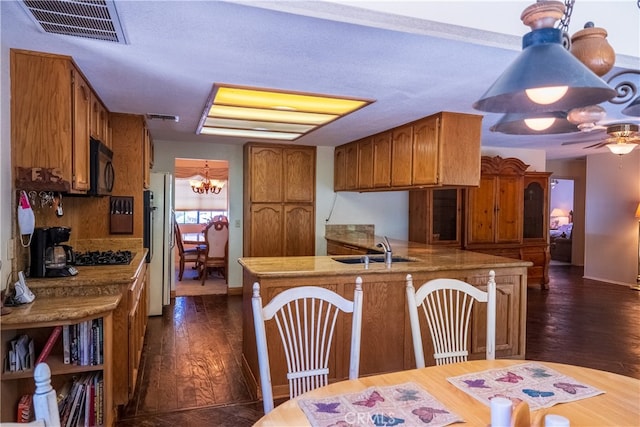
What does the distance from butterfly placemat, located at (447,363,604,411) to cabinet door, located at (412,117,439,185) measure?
230 centimetres

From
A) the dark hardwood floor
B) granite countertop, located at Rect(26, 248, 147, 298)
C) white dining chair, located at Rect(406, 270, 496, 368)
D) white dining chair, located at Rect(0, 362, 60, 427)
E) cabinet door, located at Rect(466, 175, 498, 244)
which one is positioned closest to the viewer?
white dining chair, located at Rect(0, 362, 60, 427)

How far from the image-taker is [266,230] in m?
5.73

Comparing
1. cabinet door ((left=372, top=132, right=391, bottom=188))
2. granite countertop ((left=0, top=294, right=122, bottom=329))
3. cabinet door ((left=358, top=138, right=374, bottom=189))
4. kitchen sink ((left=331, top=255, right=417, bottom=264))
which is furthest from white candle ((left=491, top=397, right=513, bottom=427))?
cabinet door ((left=358, top=138, right=374, bottom=189))

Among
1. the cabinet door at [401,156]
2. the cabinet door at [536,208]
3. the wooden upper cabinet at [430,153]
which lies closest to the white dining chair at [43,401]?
the wooden upper cabinet at [430,153]

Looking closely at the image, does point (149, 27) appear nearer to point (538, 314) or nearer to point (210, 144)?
point (210, 144)

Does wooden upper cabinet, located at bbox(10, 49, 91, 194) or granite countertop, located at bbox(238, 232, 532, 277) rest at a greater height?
wooden upper cabinet, located at bbox(10, 49, 91, 194)

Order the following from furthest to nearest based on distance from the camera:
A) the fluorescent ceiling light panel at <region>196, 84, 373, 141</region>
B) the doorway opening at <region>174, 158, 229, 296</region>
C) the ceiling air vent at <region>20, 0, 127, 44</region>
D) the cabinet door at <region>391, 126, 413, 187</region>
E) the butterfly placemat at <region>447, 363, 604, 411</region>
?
the doorway opening at <region>174, 158, 229, 296</region> → the cabinet door at <region>391, 126, 413, 187</region> → the fluorescent ceiling light panel at <region>196, 84, 373, 141</region> → the ceiling air vent at <region>20, 0, 127, 44</region> → the butterfly placemat at <region>447, 363, 604, 411</region>

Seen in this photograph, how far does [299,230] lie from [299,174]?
0.80 meters

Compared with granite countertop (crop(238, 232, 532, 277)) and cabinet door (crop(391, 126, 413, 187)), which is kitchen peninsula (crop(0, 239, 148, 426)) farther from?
cabinet door (crop(391, 126, 413, 187))

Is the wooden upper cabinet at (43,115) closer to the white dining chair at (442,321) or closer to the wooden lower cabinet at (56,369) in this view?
the wooden lower cabinet at (56,369)

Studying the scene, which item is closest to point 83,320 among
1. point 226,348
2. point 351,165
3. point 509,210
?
point 226,348

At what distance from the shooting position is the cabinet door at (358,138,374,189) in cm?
493

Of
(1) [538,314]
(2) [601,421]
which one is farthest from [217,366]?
(1) [538,314]

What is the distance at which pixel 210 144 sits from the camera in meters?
5.80
